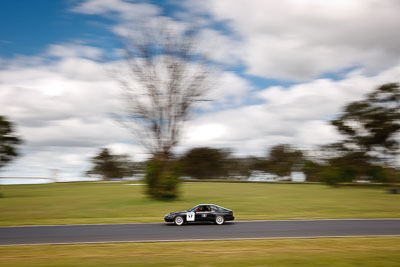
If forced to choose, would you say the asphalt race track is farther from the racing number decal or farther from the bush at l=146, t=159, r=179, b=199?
the bush at l=146, t=159, r=179, b=199

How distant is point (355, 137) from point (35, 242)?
55.2 metres

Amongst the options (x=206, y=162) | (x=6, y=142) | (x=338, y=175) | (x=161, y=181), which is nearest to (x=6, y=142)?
(x=6, y=142)

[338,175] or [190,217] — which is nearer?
[190,217]

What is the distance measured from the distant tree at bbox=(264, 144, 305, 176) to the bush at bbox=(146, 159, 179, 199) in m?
67.2

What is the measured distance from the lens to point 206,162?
101 meters

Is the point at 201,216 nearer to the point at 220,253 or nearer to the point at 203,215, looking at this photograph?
the point at 203,215

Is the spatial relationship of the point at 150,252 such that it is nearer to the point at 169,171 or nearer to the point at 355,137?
the point at 169,171

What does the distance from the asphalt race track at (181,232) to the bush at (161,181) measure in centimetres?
1311

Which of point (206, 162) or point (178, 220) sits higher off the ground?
point (206, 162)

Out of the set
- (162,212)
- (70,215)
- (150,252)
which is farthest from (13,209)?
(150,252)

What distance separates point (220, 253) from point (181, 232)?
4906 millimetres

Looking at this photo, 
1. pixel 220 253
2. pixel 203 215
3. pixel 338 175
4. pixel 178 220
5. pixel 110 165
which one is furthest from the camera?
pixel 110 165

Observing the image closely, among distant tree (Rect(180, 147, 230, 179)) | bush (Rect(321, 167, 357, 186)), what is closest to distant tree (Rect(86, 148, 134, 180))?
distant tree (Rect(180, 147, 230, 179))

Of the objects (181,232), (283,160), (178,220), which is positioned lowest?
(181,232)
